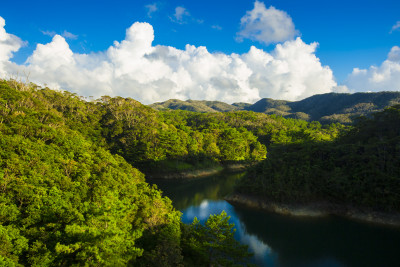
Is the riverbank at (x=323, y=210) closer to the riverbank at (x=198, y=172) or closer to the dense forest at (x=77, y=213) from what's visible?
the riverbank at (x=198, y=172)

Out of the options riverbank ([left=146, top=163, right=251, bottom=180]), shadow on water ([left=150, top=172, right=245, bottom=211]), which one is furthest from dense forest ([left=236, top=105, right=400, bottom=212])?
riverbank ([left=146, top=163, right=251, bottom=180])

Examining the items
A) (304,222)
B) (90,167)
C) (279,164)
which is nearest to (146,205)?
(90,167)

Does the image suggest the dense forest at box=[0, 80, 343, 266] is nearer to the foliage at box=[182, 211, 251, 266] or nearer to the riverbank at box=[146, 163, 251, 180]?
the foliage at box=[182, 211, 251, 266]

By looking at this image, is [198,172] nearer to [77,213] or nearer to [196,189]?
[196,189]

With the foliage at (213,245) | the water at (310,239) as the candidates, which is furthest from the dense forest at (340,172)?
the foliage at (213,245)

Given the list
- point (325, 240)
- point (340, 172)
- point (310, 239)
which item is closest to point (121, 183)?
point (310, 239)

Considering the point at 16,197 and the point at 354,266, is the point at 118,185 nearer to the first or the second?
the point at 16,197
